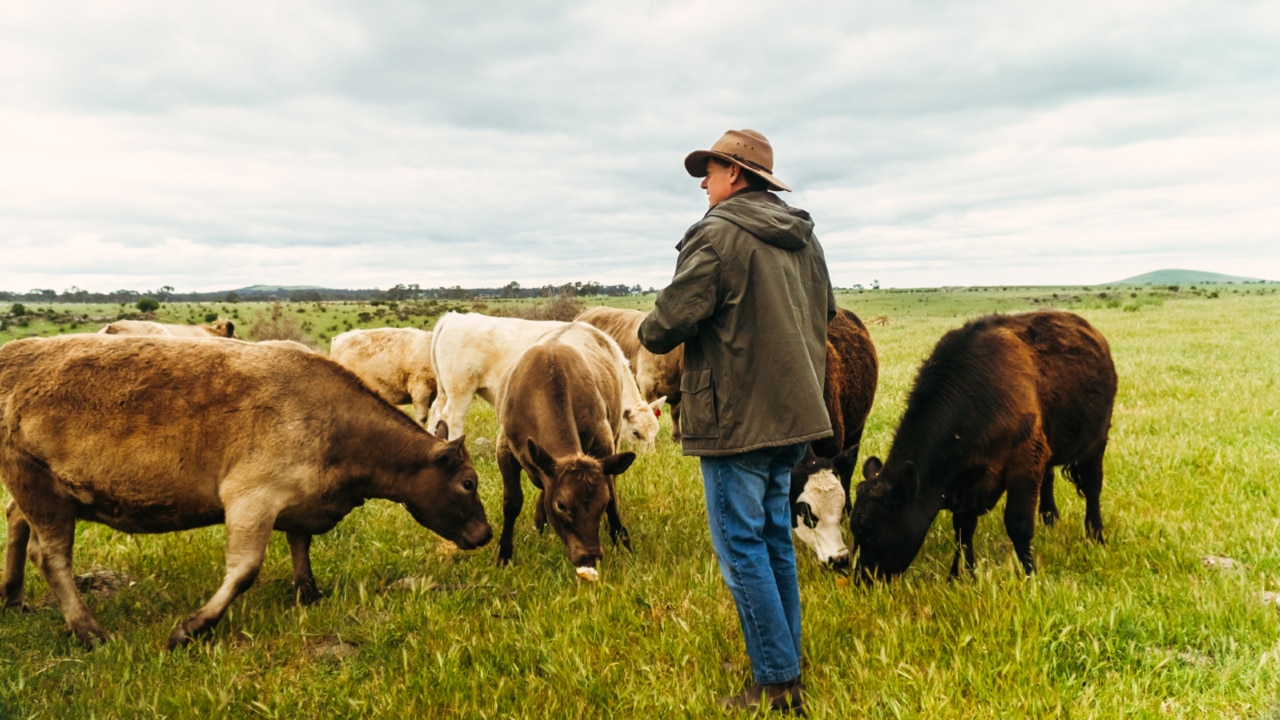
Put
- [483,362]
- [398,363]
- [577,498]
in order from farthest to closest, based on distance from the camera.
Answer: [398,363] → [483,362] → [577,498]

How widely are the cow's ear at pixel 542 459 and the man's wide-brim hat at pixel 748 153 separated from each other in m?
3.01

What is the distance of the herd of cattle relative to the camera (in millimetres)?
5285

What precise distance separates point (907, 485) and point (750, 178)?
Answer: 273 centimetres

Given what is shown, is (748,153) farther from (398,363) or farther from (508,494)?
(398,363)

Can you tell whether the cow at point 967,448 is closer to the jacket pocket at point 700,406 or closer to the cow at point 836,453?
the cow at point 836,453

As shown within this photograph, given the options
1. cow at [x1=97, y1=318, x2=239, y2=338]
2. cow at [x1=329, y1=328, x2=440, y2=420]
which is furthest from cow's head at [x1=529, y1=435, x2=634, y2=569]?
cow at [x1=329, y1=328, x2=440, y2=420]

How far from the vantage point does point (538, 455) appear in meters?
6.20

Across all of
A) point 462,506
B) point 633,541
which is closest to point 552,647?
point 462,506

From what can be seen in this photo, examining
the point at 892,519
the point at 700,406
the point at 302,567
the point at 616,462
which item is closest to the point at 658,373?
the point at 616,462

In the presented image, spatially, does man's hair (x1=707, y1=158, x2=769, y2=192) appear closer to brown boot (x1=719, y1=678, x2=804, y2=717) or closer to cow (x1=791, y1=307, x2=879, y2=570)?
cow (x1=791, y1=307, x2=879, y2=570)

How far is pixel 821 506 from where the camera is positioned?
6.04m

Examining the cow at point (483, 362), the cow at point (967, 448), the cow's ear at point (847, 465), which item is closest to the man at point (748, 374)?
the cow at point (967, 448)

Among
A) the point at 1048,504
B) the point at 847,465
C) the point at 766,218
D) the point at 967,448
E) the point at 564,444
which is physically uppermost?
the point at 766,218

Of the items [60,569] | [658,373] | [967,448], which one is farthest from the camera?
[658,373]
